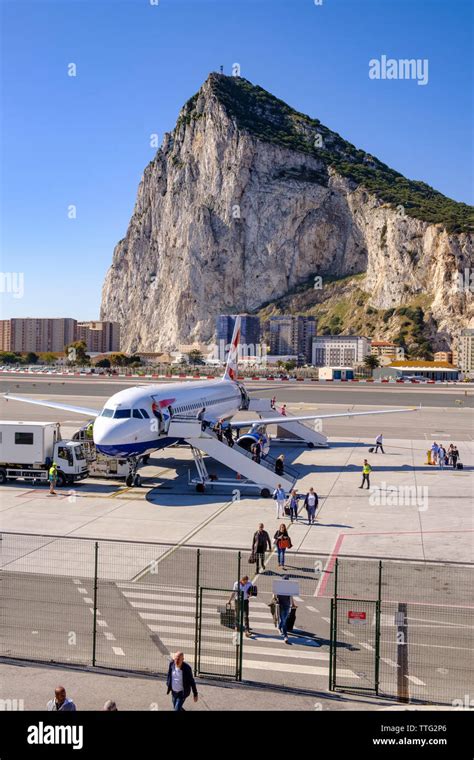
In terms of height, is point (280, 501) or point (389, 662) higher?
point (280, 501)

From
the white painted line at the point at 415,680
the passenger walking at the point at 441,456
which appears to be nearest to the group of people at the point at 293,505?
the white painted line at the point at 415,680

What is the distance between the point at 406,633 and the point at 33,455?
23.4 m

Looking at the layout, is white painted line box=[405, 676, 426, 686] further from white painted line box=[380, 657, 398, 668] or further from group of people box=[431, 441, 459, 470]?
group of people box=[431, 441, 459, 470]

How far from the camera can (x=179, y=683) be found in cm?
1251

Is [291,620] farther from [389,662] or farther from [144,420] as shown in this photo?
[144,420]

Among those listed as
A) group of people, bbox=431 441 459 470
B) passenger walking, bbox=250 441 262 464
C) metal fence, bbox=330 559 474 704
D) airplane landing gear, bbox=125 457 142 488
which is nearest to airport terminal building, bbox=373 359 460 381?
group of people, bbox=431 441 459 470

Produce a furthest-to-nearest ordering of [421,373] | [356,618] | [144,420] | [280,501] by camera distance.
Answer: [421,373]
[144,420]
[280,501]
[356,618]

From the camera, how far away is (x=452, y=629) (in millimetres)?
16641

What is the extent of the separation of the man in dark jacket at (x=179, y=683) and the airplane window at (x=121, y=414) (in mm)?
20862

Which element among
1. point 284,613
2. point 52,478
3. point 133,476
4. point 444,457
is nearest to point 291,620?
point 284,613

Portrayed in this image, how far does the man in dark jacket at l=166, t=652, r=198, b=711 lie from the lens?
40.9 ft

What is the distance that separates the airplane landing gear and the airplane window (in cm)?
277
